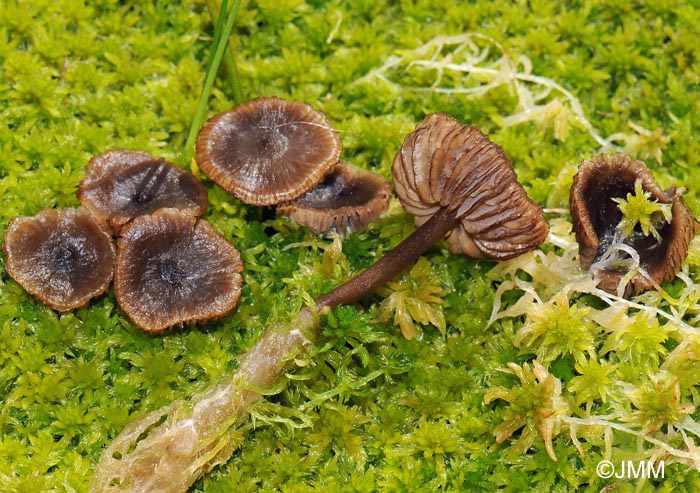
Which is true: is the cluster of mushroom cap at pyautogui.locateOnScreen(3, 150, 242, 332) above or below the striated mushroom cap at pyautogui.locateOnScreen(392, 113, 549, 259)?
below

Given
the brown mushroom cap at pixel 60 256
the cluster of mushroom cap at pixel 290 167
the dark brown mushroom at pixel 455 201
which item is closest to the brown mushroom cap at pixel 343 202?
the cluster of mushroom cap at pixel 290 167

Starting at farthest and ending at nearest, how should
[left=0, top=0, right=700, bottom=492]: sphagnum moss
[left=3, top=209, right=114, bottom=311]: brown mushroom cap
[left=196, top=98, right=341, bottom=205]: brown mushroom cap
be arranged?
[left=196, top=98, right=341, bottom=205]: brown mushroom cap, [left=3, top=209, right=114, bottom=311]: brown mushroom cap, [left=0, top=0, right=700, bottom=492]: sphagnum moss

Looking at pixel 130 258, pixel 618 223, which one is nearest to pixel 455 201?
pixel 618 223

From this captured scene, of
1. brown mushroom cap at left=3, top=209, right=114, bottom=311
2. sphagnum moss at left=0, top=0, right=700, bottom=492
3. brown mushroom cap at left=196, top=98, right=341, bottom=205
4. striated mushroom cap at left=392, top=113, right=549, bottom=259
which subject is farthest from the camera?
brown mushroom cap at left=196, top=98, right=341, bottom=205

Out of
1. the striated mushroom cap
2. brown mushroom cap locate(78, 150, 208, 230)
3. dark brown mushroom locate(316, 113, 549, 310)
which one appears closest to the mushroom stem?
dark brown mushroom locate(316, 113, 549, 310)

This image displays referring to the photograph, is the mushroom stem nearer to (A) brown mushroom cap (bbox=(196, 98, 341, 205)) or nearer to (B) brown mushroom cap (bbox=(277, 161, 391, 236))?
(B) brown mushroom cap (bbox=(277, 161, 391, 236))

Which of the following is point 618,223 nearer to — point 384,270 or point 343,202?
point 384,270
